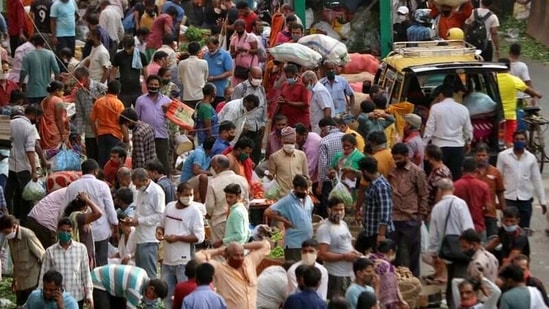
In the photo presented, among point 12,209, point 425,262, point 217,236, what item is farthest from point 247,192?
point 12,209

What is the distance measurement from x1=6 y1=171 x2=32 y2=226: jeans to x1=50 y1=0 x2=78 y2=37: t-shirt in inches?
306

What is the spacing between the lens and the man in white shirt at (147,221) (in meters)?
19.4

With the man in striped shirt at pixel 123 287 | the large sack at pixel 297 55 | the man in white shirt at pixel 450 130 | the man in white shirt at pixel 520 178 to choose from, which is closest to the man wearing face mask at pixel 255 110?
the large sack at pixel 297 55

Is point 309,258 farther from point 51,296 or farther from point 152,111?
point 152,111

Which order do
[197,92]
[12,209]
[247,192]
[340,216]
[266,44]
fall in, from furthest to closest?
[266,44] → [197,92] → [12,209] → [247,192] → [340,216]

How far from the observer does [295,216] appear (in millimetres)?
19219

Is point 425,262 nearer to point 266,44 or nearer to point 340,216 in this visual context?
point 340,216

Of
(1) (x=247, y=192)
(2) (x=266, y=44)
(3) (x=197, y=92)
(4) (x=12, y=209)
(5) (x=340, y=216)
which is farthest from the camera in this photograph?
(2) (x=266, y=44)

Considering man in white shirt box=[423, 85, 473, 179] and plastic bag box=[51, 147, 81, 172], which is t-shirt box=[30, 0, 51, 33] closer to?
A: plastic bag box=[51, 147, 81, 172]

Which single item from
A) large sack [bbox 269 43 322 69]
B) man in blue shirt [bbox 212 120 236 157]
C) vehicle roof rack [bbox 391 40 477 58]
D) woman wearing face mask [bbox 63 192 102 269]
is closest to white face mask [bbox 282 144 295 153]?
man in blue shirt [bbox 212 120 236 157]

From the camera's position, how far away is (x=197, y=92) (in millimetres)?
25922

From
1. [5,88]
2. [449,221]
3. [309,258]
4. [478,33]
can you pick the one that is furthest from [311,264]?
[478,33]

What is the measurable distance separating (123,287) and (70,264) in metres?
0.55

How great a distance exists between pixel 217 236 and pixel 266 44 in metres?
9.48
